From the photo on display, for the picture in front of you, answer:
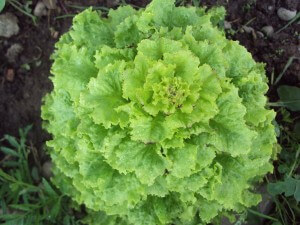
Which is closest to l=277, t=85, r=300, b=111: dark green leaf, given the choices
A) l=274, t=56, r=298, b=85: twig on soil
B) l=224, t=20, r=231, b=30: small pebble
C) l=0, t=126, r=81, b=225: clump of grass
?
l=274, t=56, r=298, b=85: twig on soil

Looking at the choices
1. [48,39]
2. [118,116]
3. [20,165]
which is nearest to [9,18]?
[48,39]

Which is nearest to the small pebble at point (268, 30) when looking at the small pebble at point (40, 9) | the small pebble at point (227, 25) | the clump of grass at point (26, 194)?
the small pebble at point (227, 25)

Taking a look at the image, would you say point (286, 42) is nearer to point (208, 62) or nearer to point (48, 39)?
point (208, 62)

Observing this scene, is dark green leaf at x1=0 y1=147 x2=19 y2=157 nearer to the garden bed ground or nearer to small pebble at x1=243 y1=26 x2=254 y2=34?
the garden bed ground

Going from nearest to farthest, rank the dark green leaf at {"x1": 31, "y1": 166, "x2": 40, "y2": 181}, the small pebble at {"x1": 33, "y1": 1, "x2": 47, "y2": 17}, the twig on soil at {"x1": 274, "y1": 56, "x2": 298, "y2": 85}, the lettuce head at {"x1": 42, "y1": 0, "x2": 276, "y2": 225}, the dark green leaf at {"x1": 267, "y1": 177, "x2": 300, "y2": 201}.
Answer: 1. the lettuce head at {"x1": 42, "y1": 0, "x2": 276, "y2": 225}
2. the dark green leaf at {"x1": 267, "y1": 177, "x2": 300, "y2": 201}
3. the twig on soil at {"x1": 274, "y1": 56, "x2": 298, "y2": 85}
4. the dark green leaf at {"x1": 31, "y1": 166, "x2": 40, "y2": 181}
5. the small pebble at {"x1": 33, "y1": 1, "x2": 47, "y2": 17}

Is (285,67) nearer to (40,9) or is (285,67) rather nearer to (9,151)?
(40,9)

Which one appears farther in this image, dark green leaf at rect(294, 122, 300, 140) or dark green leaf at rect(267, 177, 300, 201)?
dark green leaf at rect(294, 122, 300, 140)

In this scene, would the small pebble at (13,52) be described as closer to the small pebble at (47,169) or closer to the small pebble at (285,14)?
the small pebble at (47,169)
